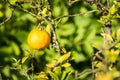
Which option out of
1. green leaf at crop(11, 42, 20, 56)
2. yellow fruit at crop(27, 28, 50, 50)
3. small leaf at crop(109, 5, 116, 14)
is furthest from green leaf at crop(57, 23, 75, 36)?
small leaf at crop(109, 5, 116, 14)

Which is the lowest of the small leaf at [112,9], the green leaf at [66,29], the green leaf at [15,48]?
the green leaf at [15,48]

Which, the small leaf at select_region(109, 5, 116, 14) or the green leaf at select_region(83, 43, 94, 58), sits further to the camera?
the green leaf at select_region(83, 43, 94, 58)

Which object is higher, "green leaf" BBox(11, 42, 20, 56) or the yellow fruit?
the yellow fruit

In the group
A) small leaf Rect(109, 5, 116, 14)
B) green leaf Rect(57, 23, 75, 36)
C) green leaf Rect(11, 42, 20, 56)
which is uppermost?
small leaf Rect(109, 5, 116, 14)

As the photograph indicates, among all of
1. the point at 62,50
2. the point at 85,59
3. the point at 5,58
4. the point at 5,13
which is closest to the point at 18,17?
the point at 5,13

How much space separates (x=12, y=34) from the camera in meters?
2.47

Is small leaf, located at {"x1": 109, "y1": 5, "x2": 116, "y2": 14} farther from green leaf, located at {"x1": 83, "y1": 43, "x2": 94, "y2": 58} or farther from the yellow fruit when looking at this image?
green leaf, located at {"x1": 83, "y1": 43, "x2": 94, "y2": 58}

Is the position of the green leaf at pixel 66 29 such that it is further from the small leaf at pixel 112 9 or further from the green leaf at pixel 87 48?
the small leaf at pixel 112 9

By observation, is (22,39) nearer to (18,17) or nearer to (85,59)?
(18,17)

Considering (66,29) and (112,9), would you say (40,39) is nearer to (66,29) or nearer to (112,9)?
(112,9)

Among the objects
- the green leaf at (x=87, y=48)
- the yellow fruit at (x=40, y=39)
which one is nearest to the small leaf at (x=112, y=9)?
the yellow fruit at (x=40, y=39)

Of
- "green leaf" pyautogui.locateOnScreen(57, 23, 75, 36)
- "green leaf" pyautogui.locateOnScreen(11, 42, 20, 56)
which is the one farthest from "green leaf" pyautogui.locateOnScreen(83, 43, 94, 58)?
"green leaf" pyautogui.locateOnScreen(11, 42, 20, 56)

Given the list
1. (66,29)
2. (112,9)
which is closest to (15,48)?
(66,29)

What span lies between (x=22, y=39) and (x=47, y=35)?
3.08 ft
